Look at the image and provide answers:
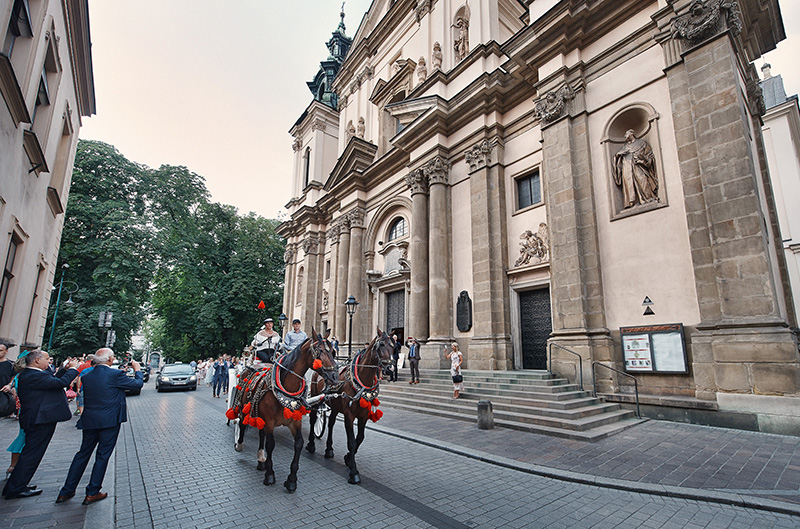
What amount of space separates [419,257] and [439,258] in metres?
1.30

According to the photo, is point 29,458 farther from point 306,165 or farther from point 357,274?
point 306,165

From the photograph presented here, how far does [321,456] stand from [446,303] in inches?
411

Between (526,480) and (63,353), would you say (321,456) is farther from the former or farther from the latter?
(63,353)

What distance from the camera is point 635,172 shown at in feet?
37.9

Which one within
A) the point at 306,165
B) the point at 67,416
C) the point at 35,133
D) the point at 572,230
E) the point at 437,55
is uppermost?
the point at 306,165

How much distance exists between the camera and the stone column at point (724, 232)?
823 cm

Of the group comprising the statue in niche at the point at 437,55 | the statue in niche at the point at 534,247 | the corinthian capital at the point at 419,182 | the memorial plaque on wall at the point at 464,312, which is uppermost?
the statue in niche at the point at 437,55

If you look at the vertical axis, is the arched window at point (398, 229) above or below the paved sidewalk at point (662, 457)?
above

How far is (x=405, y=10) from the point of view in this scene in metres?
23.8

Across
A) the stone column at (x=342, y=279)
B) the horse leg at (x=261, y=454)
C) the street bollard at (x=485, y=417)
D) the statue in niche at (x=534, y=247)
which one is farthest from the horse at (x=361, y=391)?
the stone column at (x=342, y=279)

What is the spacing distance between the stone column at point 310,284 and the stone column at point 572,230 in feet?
62.0

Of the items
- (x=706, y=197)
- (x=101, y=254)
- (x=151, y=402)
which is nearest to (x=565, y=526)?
(x=706, y=197)

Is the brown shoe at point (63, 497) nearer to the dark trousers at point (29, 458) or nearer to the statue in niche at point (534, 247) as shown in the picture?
the dark trousers at point (29, 458)

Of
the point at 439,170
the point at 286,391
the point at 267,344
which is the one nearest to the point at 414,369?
the point at 267,344
